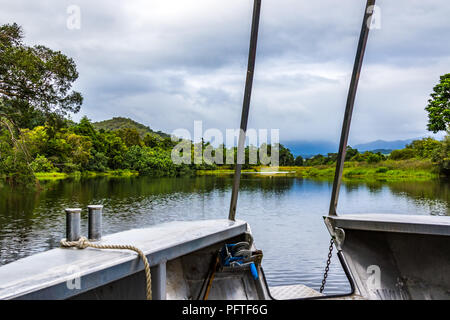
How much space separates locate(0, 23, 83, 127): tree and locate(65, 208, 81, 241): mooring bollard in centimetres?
1489

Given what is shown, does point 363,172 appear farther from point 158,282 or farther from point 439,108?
point 158,282

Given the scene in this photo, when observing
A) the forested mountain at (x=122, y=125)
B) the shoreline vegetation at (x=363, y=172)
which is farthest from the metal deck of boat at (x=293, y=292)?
the forested mountain at (x=122, y=125)

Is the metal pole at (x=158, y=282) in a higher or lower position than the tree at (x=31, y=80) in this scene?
lower

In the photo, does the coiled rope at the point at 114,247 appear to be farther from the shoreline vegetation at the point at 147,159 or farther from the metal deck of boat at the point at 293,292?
the shoreline vegetation at the point at 147,159

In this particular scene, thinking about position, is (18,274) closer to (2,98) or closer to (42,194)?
(2,98)

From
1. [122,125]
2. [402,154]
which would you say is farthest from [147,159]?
[402,154]

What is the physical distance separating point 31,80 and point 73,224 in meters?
15.2

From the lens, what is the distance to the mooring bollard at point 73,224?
1586 millimetres

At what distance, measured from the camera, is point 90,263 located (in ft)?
4.44

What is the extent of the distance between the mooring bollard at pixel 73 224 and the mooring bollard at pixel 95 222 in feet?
0.27

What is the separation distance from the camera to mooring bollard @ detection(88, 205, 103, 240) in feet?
5.52

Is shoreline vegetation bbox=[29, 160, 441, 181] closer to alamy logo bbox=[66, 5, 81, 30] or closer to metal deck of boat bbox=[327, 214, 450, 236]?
metal deck of boat bbox=[327, 214, 450, 236]
